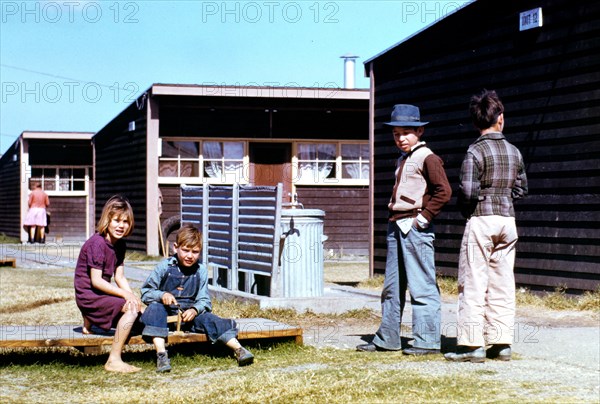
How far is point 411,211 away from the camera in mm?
6980

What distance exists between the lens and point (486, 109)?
22.1 ft

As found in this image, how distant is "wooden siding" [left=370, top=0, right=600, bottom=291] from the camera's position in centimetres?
1060

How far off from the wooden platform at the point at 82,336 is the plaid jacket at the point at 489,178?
1.69 m

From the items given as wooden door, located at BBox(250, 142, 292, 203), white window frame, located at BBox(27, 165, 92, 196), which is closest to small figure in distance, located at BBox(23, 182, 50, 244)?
white window frame, located at BBox(27, 165, 92, 196)

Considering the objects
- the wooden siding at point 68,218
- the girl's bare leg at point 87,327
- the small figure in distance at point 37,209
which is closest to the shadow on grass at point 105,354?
the girl's bare leg at point 87,327

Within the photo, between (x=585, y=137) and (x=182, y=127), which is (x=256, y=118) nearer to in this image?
(x=182, y=127)

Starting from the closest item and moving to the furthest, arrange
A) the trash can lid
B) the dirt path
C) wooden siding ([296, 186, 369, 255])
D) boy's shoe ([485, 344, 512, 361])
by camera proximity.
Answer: the dirt path, boy's shoe ([485, 344, 512, 361]), the trash can lid, wooden siding ([296, 186, 369, 255])

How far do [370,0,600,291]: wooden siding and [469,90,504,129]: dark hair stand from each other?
411 cm

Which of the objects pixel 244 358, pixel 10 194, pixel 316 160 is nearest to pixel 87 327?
pixel 244 358

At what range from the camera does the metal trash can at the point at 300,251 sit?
9.86 meters

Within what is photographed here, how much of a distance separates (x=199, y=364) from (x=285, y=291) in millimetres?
3188

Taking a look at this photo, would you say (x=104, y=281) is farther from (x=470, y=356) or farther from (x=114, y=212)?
(x=470, y=356)

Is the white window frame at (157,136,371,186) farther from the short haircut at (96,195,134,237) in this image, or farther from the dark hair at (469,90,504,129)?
the dark hair at (469,90,504,129)

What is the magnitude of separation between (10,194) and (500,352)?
108ft
